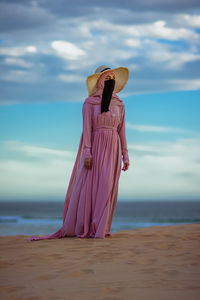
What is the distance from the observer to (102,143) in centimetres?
575

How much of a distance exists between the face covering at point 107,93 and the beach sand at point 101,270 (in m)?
1.92

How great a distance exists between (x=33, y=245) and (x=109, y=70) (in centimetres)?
277

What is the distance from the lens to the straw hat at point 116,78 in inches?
232

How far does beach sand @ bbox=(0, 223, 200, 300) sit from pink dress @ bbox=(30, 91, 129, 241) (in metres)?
0.63

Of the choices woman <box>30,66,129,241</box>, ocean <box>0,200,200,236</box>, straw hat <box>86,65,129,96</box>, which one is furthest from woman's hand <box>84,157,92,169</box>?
ocean <box>0,200,200,236</box>

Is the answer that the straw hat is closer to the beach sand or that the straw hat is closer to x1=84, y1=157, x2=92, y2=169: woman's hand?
x1=84, y1=157, x2=92, y2=169: woman's hand

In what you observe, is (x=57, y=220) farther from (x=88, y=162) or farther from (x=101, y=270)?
(x=101, y=270)

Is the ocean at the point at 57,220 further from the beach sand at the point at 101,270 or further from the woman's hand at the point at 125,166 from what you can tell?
the beach sand at the point at 101,270

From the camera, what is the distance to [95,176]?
5605 mm

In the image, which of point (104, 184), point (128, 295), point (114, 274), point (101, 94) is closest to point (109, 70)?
point (101, 94)

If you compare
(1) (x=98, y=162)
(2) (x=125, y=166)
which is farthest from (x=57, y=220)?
(1) (x=98, y=162)

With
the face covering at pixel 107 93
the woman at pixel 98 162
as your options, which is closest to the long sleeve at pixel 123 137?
the woman at pixel 98 162

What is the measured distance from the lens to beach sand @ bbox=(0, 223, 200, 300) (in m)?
2.59

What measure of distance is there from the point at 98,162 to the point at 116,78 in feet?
4.51
